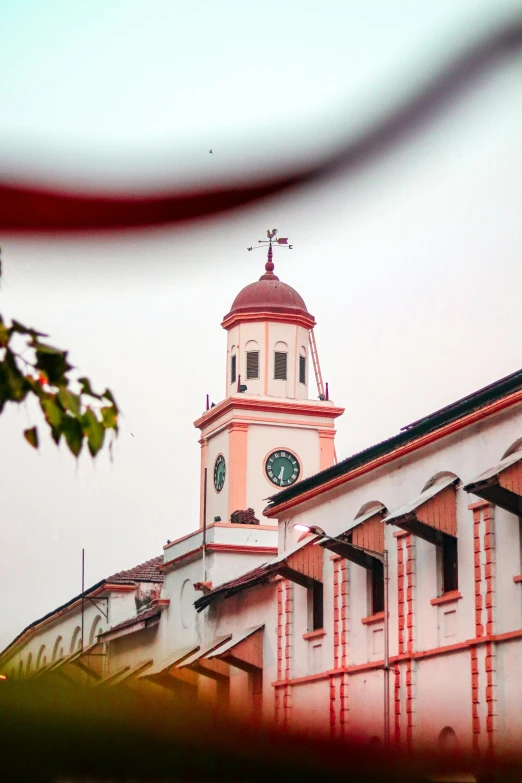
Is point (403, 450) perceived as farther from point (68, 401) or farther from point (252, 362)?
point (252, 362)

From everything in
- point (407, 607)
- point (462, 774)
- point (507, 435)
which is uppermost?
point (507, 435)

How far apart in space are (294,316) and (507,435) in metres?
34.0

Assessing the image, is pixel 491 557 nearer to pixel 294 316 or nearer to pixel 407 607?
pixel 407 607

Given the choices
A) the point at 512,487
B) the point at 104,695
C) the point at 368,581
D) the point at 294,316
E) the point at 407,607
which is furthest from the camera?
the point at 294,316

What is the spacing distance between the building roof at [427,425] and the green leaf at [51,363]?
20.8m

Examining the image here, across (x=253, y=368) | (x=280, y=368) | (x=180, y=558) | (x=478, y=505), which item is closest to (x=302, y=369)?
(x=280, y=368)

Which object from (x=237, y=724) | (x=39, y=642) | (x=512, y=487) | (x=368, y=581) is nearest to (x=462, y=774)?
(x=237, y=724)

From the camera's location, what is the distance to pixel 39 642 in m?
1.97

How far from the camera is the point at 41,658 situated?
1828 mm

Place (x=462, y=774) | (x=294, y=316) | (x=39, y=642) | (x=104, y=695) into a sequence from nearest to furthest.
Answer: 1. (x=462, y=774)
2. (x=104, y=695)
3. (x=39, y=642)
4. (x=294, y=316)

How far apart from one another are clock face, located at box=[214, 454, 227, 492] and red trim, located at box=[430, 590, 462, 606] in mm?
30399

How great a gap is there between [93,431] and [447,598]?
2285 centimetres

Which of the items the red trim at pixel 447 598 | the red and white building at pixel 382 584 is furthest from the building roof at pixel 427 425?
the red trim at pixel 447 598

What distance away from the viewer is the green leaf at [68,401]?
251 centimetres
